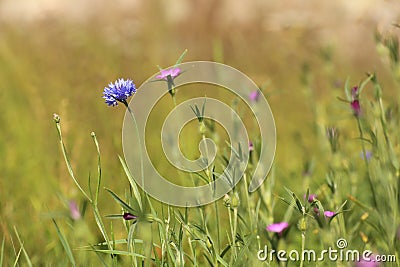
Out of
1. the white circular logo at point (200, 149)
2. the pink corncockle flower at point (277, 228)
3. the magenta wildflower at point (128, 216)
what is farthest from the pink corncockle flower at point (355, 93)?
the magenta wildflower at point (128, 216)

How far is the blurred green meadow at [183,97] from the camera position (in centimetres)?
141

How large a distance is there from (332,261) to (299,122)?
1.94 meters

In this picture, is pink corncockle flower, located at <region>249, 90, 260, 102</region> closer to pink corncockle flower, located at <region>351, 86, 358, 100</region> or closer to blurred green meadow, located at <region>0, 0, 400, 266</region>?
blurred green meadow, located at <region>0, 0, 400, 266</region>

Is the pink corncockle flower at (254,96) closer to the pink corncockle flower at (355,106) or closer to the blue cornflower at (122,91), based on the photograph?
the pink corncockle flower at (355,106)

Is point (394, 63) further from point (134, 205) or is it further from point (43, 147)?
point (43, 147)

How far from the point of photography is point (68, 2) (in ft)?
14.8

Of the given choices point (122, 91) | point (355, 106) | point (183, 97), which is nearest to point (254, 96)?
point (355, 106)

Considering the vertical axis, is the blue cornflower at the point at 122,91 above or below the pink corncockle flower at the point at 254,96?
below

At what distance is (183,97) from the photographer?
119 inches

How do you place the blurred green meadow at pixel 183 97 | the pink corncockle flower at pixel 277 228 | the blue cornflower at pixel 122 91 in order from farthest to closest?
the blurred green meadow at pixel 183 97, the pink corncockle flower at pixel 277 228, the blue cornflower at pixel 122 91

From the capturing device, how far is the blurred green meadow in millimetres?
1407

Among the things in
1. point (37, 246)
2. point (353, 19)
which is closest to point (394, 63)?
point (37, 246)

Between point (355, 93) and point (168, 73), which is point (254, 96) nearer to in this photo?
point (355, 93)

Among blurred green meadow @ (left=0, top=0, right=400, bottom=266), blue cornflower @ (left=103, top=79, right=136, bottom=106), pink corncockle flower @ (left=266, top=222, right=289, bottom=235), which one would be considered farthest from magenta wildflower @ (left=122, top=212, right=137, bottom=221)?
pink corncockle flower @ (left=266, top=222, right=289, bottom=235)
